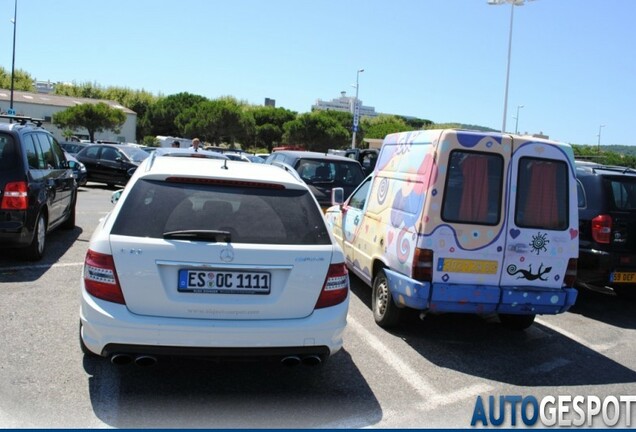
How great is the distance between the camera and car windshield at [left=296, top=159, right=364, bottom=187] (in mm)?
10641

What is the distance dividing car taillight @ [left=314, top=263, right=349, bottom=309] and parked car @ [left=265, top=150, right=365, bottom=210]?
6.45 meters

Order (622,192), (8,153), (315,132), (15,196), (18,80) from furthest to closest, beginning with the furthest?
(18,80), (315,132), (622,192), (8,153), (15,196)

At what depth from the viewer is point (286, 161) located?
36.4 ft

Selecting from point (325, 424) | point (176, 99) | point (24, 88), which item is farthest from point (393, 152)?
point (24, 88)

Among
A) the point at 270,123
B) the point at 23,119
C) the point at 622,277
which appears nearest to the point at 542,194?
the point at 622,277

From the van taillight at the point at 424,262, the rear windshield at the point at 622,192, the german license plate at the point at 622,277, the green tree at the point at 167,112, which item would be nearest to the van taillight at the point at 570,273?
the van taillight at the point at 424,262

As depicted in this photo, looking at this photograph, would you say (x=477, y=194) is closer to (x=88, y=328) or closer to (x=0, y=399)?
(x=88, y=328)

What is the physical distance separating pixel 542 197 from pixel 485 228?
66 centimetres

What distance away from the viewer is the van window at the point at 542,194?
5.30 m

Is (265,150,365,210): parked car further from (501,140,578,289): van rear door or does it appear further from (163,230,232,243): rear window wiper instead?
(163,230,232,243): rear window wiper

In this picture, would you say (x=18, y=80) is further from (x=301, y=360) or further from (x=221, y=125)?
(x=301, y=360)

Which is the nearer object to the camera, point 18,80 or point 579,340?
point 579,340

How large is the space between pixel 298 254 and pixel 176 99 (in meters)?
77.9

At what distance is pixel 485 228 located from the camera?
5.21m
